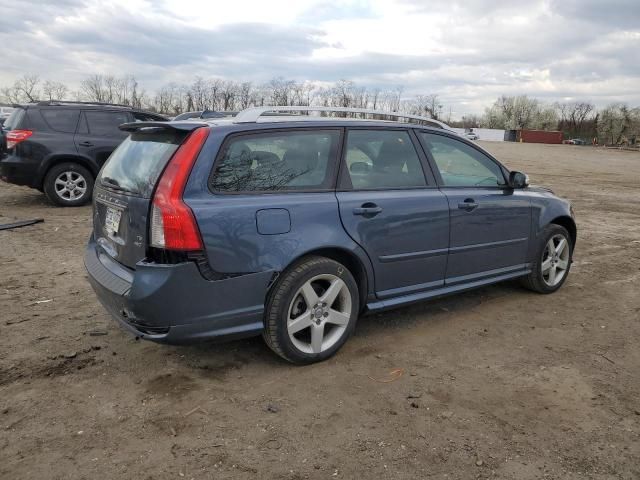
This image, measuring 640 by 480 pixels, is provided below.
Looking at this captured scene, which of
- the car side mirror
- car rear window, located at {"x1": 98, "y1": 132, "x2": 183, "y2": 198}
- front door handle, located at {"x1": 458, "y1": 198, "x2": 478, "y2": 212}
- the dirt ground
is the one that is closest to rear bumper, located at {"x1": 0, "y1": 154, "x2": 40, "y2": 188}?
the dirt ground

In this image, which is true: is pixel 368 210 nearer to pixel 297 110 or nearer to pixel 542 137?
pixel 297 110

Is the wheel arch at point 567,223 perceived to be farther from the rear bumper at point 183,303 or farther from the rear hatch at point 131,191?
the rear hatch at point 131,191

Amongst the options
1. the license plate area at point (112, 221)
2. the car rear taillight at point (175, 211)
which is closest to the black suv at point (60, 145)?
the license plate area at point (112, 221)

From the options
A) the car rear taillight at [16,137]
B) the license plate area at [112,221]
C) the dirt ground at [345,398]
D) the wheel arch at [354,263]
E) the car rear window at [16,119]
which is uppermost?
the car rear window at [16,119]

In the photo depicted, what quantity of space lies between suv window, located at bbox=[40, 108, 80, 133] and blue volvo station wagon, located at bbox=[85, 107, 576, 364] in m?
6.48

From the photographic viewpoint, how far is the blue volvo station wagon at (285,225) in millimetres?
3119

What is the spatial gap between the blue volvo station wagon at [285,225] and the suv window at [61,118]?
21.3ft

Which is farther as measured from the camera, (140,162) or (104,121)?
(104,121)

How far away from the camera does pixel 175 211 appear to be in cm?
304

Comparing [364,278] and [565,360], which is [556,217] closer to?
[565,360]

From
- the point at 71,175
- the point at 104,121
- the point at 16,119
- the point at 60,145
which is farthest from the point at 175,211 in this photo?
the point at 16,119

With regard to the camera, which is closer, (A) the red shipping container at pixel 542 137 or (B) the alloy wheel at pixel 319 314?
(B) the alloy wheel at pixel 319 314

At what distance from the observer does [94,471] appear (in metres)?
2.53

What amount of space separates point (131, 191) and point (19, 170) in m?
6.98
